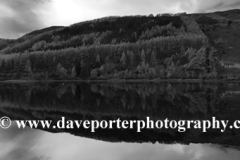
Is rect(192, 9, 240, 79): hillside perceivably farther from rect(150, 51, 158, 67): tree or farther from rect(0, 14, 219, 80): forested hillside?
rect(150, 51, 158, 67): tree

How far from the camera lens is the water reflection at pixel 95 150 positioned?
14055 mm

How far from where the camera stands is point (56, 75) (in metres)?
165

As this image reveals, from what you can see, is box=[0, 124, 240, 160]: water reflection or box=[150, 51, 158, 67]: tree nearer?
box=[0, 124, 240, 160]: water reflection

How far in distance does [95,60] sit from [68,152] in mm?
156374

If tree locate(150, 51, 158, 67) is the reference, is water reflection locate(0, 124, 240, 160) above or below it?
above

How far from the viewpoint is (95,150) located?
15.4 metres

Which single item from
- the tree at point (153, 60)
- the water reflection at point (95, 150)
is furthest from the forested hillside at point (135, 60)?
the water reflection at point (95, 150)

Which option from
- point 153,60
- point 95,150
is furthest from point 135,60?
point 95,150

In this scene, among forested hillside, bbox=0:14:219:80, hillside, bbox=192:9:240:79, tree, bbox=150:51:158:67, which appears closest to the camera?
hillside, bbox=192:9:240:79

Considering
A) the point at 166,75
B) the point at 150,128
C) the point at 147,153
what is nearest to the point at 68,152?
the point at 147,153

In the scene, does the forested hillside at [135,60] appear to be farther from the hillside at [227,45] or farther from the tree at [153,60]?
the hillside at [227,45]

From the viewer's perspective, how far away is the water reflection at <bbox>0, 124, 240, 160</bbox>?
1405 cm

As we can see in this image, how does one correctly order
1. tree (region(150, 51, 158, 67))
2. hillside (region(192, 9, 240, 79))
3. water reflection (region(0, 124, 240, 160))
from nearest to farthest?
water reflection (region(0, 124, 240, 160)), hillside (region(192, 9, 240, 79)), tree (region(150, 51, 158, 67))

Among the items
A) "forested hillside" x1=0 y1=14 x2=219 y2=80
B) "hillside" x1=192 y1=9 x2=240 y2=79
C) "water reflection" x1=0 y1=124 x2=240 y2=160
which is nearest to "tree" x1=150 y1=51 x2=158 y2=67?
A: "forested hillside" x1=0 y1=14 x2=219 y2=80
